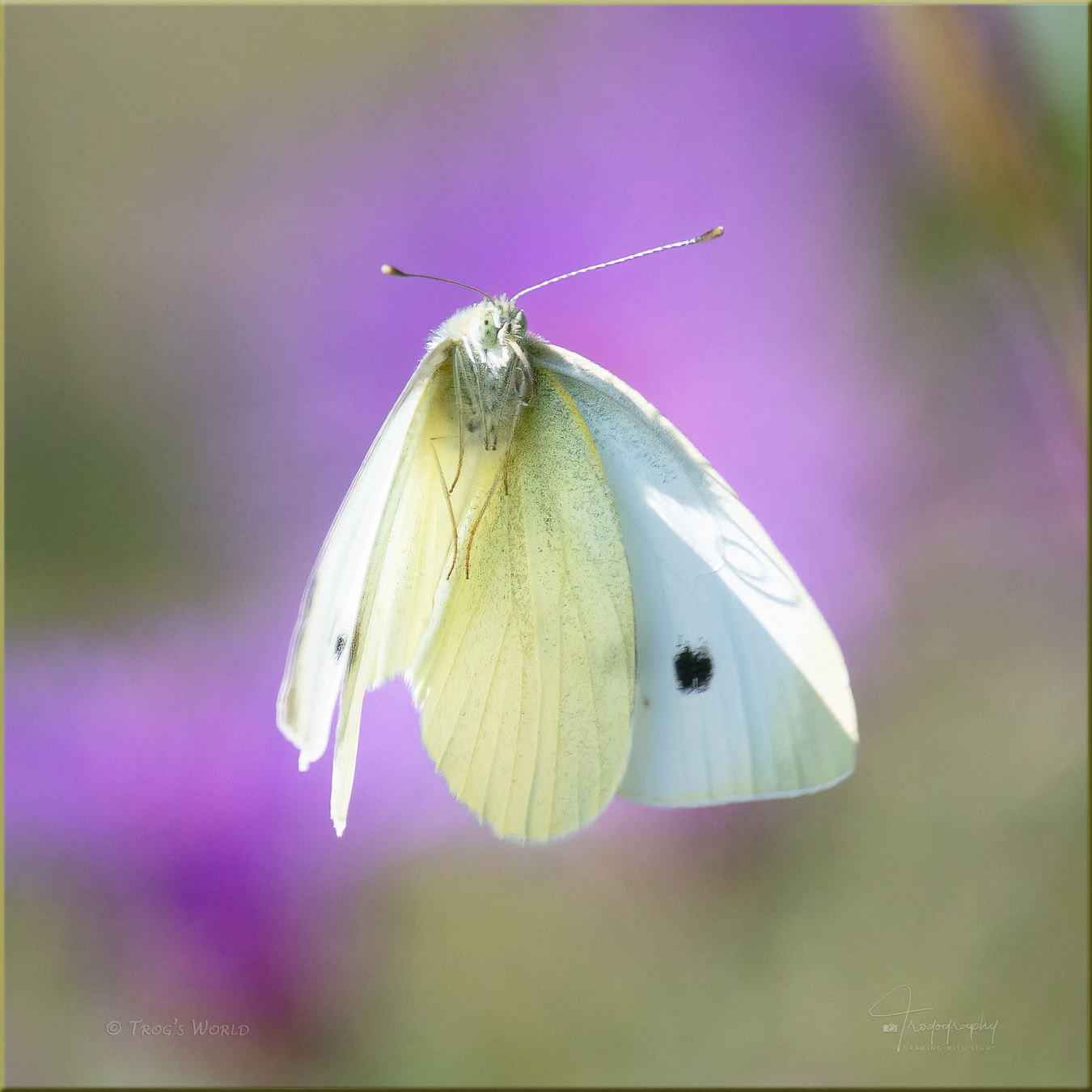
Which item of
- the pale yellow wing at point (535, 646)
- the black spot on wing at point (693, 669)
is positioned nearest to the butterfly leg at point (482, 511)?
the pale yellow wing at point (535, 646)

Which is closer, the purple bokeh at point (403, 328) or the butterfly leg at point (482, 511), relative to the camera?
the butterfly leg at point (482, 511)

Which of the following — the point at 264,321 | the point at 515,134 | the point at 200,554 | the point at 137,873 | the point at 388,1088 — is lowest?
the point at 388,1088

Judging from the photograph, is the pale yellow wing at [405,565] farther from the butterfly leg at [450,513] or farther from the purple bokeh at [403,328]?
the purple bokeh at [403,328]

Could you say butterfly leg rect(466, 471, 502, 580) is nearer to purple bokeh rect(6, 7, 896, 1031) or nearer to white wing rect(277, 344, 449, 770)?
white wing rect(277, 344, 449, 770)

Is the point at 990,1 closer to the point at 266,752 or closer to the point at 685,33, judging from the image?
the point at 685,33

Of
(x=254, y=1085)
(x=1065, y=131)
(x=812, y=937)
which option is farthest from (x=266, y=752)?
(x=1065, y=131)

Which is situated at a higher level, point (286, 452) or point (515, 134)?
point (515, 134)

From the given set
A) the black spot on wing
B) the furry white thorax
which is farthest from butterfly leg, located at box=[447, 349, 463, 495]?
the black spot on wing
